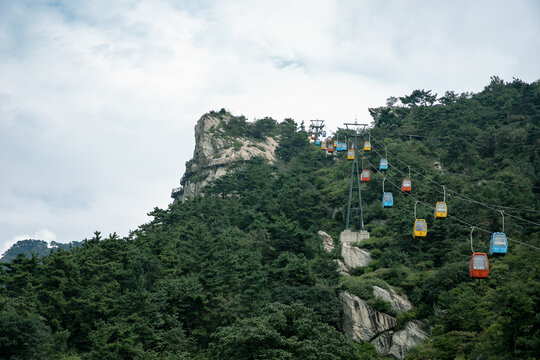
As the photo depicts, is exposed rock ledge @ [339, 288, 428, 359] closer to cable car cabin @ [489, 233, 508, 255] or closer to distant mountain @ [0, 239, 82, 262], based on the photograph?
cable car cabin @ [489, 233, 508, 255]

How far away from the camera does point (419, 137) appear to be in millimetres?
56656

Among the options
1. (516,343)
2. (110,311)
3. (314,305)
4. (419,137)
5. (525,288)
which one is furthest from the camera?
(419,137)

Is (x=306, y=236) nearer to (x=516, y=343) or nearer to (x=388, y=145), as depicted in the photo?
(x=388, y=145)

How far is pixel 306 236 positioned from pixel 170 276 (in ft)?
38.9

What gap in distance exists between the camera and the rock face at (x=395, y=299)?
31844 mm

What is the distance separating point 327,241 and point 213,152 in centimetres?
3087

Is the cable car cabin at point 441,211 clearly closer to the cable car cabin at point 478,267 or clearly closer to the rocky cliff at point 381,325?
the cable car cabin at point 478,267

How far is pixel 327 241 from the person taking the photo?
42000 millimetres

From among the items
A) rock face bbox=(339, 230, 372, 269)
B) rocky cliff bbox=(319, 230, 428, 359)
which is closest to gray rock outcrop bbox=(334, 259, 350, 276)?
rock face bbox=(339, 230, 372, 269)

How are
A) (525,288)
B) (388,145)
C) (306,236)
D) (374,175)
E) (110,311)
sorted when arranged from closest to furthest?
1. (525,288)
2. (110,311)
3. (306,236)
4. (374,175)
5. (388,145)

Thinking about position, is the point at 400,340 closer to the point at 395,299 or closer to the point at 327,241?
the point at 395,299

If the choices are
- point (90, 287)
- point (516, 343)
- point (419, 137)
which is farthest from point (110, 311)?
point (419, 137)

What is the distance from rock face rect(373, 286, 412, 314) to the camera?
31844mm

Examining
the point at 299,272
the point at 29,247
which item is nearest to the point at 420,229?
the point at 299,272
